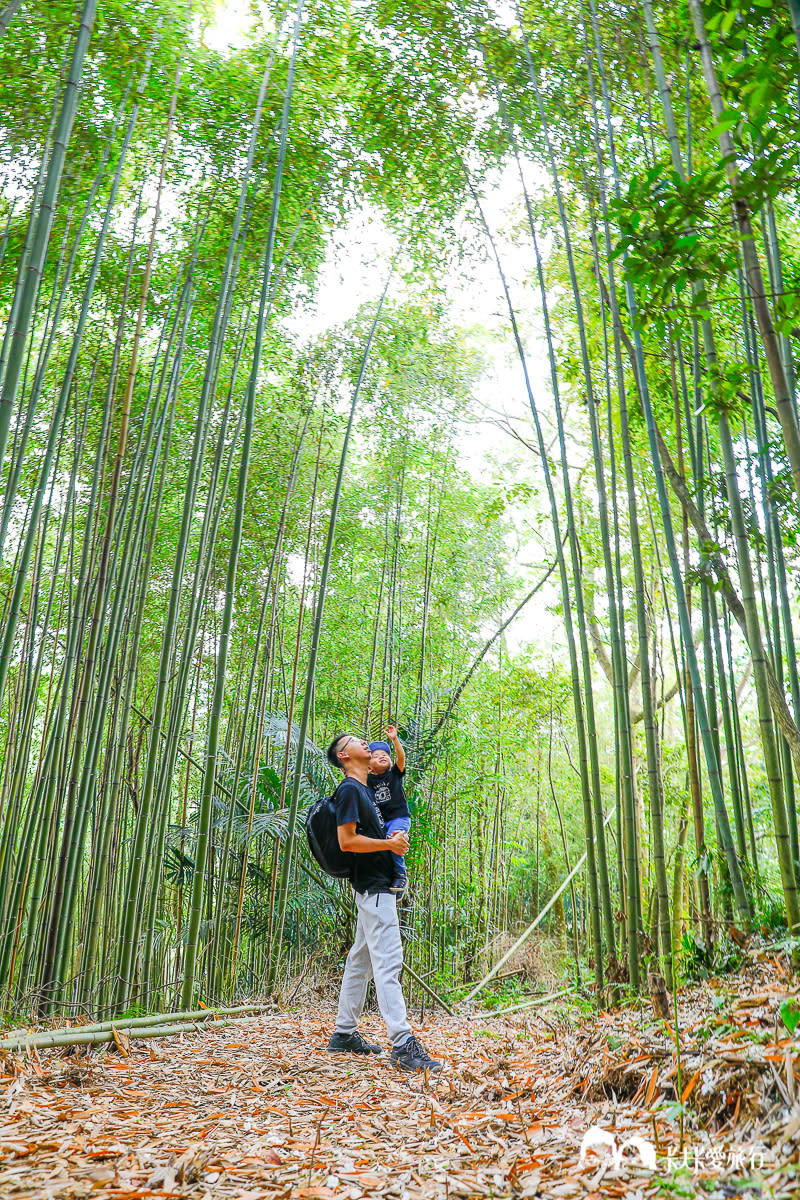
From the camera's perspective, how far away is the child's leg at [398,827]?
2.56 m

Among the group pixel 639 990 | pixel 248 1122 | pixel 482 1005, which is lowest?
pixel 482 1005

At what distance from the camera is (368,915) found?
2.48m

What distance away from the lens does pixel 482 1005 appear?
15.9ft

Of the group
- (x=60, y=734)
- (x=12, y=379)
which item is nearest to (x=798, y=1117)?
(x=12, y=379)

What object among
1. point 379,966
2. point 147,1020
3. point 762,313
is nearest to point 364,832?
point 379,966

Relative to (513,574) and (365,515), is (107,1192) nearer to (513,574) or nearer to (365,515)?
(365,515)

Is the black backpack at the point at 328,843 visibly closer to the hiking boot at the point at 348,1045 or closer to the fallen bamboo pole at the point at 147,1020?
the hiking boot at the point at 348,1045

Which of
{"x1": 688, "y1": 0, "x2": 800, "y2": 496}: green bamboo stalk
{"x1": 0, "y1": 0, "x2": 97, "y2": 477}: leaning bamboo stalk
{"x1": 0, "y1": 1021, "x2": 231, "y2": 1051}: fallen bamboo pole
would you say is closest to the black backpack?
{"x1": 0, "y1": 1021, "x2": 231, "y2": 1051}: fallen bamboo pole

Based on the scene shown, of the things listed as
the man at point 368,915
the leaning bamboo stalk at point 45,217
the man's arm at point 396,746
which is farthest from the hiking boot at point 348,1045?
the leaning bamboo stalk at point 45,217

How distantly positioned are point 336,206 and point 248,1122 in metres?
4.61

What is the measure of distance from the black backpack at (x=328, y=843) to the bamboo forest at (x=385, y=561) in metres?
0.01

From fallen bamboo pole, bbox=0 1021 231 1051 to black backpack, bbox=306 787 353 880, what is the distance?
2.46ft

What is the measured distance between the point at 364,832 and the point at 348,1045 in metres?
0.72

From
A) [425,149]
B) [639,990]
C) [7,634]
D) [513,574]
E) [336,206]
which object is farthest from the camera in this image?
[513,574]
